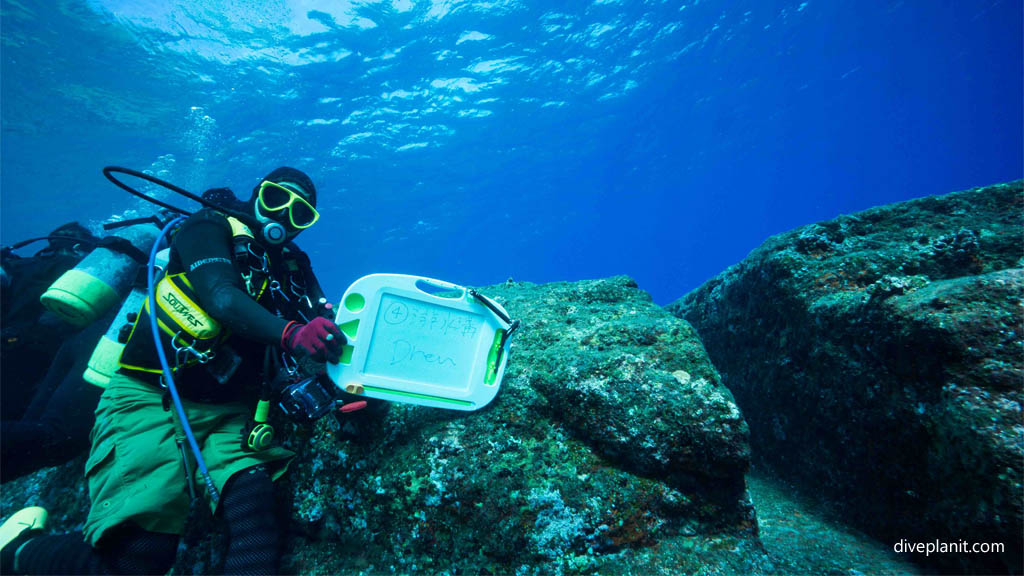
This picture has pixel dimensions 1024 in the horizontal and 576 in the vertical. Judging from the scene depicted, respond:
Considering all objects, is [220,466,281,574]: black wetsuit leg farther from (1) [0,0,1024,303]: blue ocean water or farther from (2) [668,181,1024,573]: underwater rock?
(1) [0,0,1024,303]: blue ocean water

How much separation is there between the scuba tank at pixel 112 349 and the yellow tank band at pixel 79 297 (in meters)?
0.43

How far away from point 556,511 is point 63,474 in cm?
396

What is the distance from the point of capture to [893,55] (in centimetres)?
3338

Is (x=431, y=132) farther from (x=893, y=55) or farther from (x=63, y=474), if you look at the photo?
(x=893, y=55)

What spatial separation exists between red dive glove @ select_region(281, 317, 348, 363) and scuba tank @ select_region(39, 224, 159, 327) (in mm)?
2353

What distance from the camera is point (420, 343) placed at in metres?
2.23

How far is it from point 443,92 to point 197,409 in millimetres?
25361

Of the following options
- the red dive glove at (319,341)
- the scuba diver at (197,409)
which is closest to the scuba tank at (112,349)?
the scuba diver at (197,409)

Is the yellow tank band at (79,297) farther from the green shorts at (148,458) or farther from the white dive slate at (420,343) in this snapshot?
the white dive slate at (420,343)

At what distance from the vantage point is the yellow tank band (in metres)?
2.81

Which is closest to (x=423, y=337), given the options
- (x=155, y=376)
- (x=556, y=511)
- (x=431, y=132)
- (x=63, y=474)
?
(x=556, y=511)

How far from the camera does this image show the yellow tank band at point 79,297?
9.23 feet

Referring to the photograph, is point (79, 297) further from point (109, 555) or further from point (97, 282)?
point (109, 555)

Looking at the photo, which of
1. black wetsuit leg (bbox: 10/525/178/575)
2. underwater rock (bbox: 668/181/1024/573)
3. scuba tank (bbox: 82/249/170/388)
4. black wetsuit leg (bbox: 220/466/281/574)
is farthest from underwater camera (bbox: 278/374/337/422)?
underwater rock (bbox: 668/181/1024/573)
